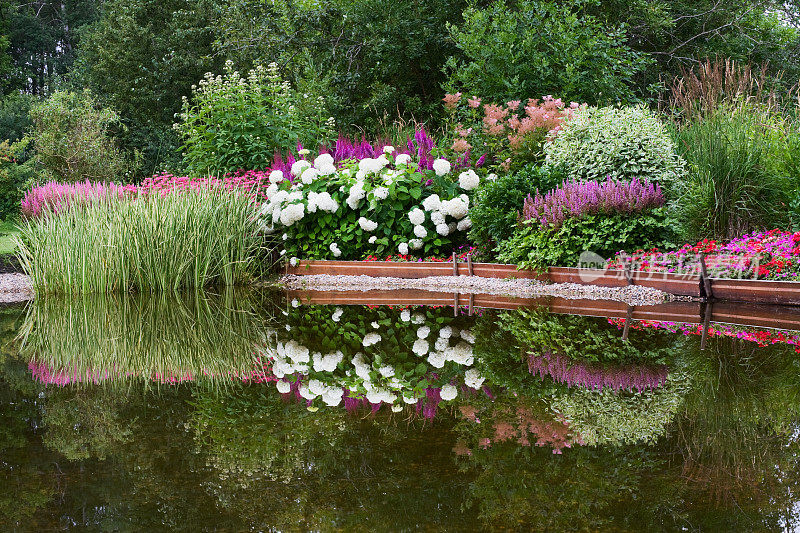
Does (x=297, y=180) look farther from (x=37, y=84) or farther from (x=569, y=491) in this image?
(x=37, y=84)

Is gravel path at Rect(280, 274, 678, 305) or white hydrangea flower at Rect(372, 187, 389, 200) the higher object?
white hydrangea flower at Rect(372, 187, 389, 200)

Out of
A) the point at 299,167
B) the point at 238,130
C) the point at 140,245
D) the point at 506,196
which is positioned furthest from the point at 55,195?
the point at 506,196

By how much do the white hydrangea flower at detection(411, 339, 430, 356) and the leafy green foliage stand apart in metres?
5.88

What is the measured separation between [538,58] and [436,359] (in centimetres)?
656

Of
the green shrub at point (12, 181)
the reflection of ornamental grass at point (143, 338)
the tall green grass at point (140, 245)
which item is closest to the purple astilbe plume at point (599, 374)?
the reflection of ornamental grass at point (143, 338)

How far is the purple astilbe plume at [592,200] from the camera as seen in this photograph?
7.31m

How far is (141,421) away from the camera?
3508 mm

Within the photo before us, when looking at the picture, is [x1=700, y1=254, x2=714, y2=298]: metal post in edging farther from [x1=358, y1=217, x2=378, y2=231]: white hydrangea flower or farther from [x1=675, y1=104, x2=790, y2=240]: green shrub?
[x1=358, y1=217, x2=378, y2=231]: white hydrangea flower

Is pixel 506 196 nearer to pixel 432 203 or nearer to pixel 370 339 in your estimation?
pixel 432 203

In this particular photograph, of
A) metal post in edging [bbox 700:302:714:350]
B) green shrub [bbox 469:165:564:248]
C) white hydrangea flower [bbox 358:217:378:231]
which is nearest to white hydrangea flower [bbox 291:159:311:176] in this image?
white hydrangea flower [bbox 358:217:378:231]

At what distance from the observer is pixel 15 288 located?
344 inches

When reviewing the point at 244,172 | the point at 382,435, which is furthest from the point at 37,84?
the point at 382,435

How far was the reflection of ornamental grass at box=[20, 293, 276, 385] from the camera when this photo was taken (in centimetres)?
464

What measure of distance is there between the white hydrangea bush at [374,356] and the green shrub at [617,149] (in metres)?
2.77
